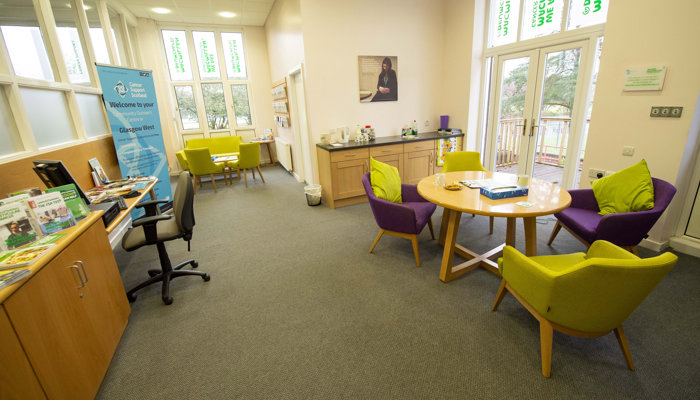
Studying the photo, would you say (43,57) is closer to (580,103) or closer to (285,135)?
(285,135)

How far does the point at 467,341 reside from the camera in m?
1.89

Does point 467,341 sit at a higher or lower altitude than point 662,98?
lower

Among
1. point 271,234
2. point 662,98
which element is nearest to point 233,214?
point 271,234

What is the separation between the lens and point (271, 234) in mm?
3670

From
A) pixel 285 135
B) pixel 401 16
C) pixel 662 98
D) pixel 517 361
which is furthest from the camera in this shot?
pixel 285 135

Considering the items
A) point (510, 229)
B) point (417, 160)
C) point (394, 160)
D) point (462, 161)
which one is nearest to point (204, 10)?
point (394, 160)

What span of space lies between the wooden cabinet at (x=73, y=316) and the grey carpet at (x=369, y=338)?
217 mm

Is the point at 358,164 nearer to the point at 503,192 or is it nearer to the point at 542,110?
the point at 503,192

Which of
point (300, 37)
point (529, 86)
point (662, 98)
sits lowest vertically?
point (662, 98)

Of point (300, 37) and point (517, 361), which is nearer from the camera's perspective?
point (517, 361)

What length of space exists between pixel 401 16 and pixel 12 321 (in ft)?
18.0

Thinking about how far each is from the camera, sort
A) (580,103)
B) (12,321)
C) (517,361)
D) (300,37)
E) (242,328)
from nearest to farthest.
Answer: (12,321) → (517,361) → (242,328) → (580,103) → (300,37)

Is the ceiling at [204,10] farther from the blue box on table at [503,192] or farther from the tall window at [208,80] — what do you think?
the blue box on table at [503,192]

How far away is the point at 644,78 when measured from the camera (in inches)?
109
